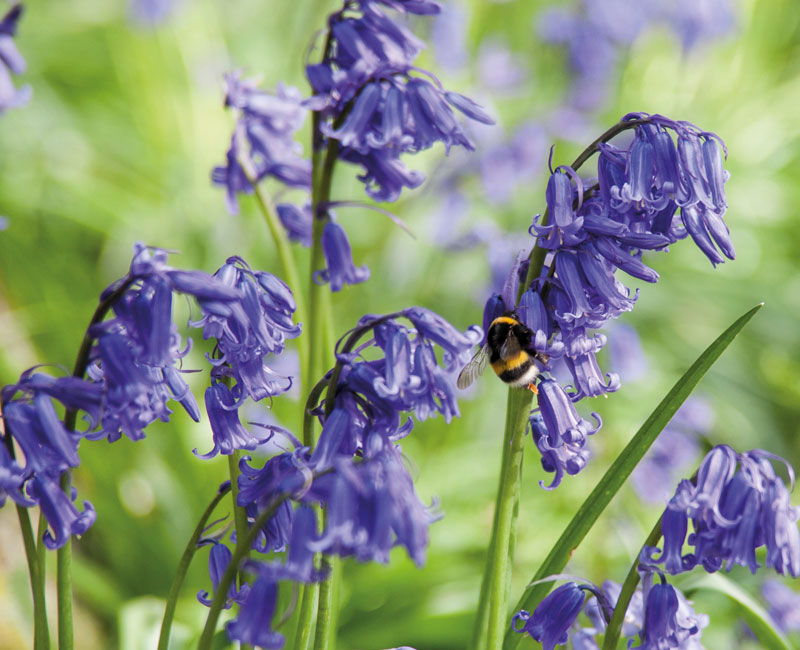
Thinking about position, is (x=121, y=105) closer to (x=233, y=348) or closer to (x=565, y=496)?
(x=565, y=496)

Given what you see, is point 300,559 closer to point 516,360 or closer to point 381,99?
point 516,360

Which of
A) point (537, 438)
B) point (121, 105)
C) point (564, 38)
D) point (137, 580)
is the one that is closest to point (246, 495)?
point (537, 438)

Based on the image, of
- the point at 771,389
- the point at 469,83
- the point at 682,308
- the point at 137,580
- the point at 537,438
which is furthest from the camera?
the point at 469,83

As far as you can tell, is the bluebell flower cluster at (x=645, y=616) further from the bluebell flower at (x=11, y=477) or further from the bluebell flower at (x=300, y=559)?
the bluebell flower at (x=11, y=477)

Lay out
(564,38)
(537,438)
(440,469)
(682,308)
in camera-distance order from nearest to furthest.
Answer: (537,438), (440,469), (682,308), (564,38)

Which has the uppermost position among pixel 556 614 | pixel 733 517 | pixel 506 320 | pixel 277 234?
A: pixel 277 234

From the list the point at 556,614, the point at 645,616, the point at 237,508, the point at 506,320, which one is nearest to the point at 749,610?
the point at 645,616

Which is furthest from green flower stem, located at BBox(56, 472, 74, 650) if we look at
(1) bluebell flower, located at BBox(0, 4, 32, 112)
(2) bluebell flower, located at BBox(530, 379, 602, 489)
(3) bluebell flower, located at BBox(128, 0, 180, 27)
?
(3) bluebell flower, located at BBox(128, 0, 180, 27)
